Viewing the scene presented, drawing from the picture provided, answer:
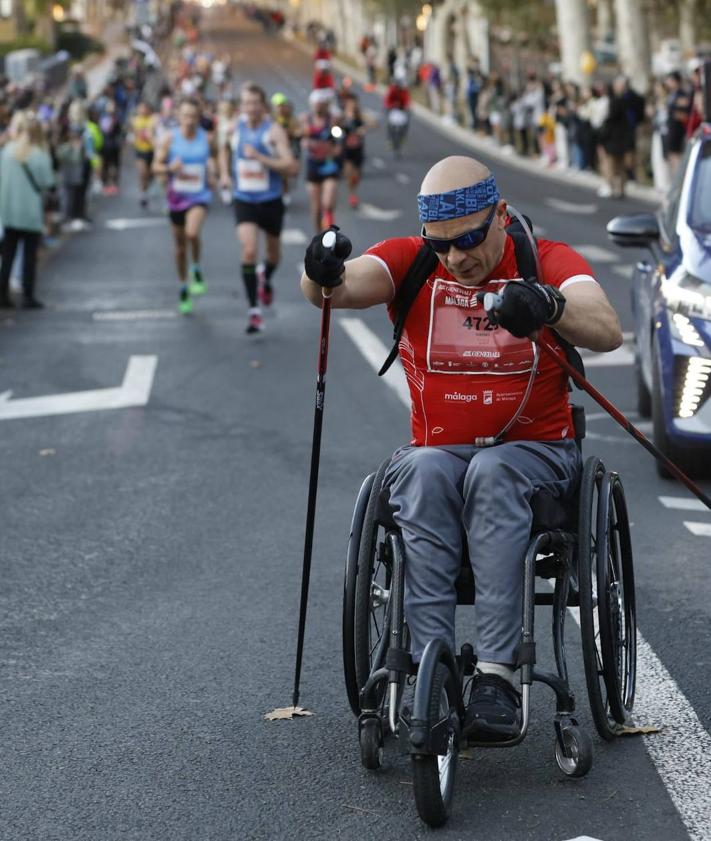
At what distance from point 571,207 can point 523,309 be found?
998 inches

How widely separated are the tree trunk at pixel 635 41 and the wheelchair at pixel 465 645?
3950 centimetres

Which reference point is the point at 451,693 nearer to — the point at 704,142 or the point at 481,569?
the point at 481,569

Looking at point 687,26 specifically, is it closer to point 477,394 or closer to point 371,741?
point 477,394

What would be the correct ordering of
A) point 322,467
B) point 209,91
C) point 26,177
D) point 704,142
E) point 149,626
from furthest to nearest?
1. point 209,91
2. point 26,177
3. point 704,142
4. point 322,467
5. point 149,626

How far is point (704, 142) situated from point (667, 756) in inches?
231

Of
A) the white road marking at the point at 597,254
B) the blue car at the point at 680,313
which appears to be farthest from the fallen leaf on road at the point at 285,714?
the white road marking at the point at 597,254

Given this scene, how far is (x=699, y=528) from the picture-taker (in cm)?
784

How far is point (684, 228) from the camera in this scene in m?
9.28

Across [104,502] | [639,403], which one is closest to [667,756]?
[104,502]

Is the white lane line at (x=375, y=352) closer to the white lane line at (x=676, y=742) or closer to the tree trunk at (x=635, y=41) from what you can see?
the white lane line at (x=676, y=742)

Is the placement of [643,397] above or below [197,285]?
above

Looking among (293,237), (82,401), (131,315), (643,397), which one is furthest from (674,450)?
(293,237)

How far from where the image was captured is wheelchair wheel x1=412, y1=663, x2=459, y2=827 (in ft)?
14.0

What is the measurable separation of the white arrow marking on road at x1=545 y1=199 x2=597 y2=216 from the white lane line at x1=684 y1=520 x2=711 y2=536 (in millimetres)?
20267
